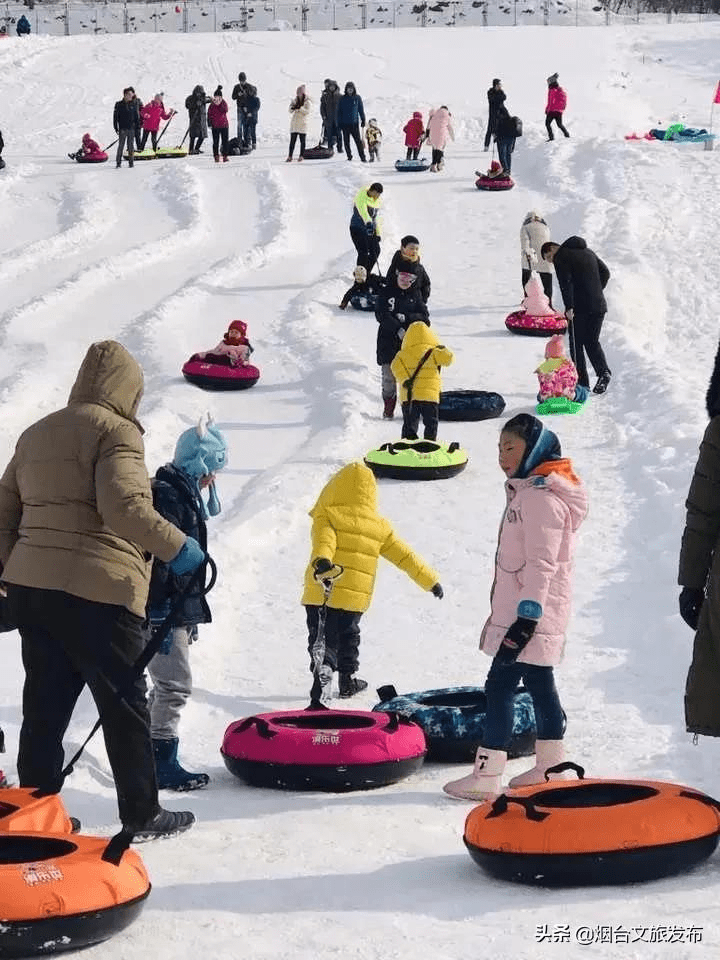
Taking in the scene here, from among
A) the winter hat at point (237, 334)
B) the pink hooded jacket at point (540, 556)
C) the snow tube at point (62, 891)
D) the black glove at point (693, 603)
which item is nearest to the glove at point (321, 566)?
the pink hooded jacket at point (540, 556)

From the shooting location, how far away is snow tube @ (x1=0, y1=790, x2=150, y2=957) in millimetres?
4488

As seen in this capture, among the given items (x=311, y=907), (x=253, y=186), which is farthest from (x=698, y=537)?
(x=253, y=186)

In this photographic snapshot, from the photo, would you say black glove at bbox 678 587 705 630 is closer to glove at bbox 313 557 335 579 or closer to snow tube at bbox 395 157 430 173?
glove at bbox 313 557 335 579

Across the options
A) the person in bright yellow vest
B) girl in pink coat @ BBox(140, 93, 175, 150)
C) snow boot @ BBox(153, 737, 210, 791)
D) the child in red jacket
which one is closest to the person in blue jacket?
the child in red jacket

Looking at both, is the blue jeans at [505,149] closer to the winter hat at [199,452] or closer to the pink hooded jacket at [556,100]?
the pink hooded jacket at [556,100]

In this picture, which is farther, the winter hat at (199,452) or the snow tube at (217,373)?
the snow tube at (217,373)

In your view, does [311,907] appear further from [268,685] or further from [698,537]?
[268,685]

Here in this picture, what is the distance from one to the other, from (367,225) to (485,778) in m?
13.5

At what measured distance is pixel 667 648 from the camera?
8.77 meters

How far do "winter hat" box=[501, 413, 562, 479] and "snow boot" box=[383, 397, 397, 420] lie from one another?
26.6 feet

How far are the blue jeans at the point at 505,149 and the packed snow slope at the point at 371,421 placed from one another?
41 centimetres

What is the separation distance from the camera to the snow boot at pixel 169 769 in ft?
21.4

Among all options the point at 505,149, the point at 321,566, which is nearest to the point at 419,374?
the point at 321,566

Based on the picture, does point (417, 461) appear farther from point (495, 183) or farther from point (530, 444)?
point (495, 183)
